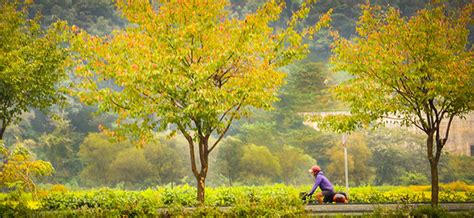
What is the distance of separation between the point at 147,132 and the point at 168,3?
10.7 feet

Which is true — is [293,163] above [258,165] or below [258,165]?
above

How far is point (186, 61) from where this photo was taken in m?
12.7

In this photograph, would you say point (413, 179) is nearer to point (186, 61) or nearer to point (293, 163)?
point (293, 163)

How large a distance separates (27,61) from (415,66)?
489 inches

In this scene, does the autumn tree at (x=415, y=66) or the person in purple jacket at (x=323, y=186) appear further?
the person in purple jacket at (x=323, y=186)

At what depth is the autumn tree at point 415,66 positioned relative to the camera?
12.6 m

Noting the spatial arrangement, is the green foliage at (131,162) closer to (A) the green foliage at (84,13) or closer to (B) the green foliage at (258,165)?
(B) the green foliage at (258,165)

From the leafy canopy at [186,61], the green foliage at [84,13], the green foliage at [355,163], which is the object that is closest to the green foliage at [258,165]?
the green foliage at [355,163]

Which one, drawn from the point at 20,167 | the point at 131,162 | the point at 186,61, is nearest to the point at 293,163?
the point at 131,162

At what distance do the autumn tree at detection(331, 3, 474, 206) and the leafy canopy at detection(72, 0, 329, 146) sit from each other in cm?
178

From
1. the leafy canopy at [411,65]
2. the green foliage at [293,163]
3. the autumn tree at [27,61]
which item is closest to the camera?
the leafy canopy at [411,65]

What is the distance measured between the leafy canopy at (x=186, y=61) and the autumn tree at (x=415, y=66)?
1.78 metres

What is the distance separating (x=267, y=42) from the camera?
12625mm

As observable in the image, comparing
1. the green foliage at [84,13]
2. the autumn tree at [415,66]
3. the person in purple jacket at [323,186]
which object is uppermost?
the green foliage at [84,13]
